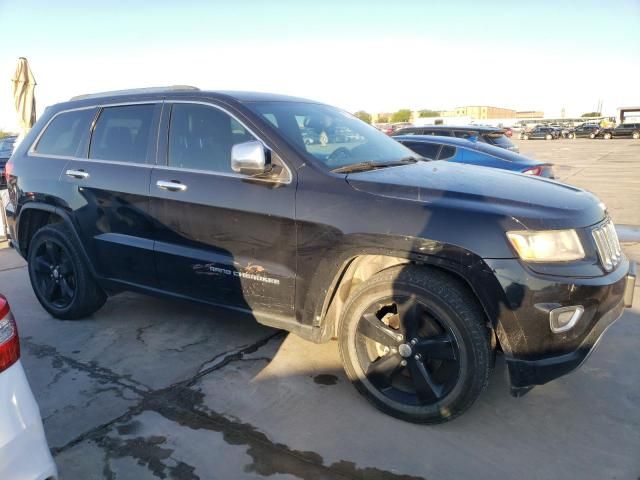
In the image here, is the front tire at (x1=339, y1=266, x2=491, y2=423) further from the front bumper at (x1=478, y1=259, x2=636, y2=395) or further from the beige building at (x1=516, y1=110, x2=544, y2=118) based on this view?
the beige building at (x1=516, y1=110, x2=544, y2=118)

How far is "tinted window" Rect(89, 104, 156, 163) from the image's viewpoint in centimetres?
392

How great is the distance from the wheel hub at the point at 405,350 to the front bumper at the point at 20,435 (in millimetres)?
1794

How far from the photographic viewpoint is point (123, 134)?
4.07 meters

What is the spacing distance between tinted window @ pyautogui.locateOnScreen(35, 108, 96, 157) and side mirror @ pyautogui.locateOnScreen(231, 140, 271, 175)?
1819 millimetres

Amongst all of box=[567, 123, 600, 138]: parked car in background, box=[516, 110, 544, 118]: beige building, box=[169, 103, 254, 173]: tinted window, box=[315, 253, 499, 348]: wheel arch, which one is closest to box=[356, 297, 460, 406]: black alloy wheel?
box=[315, 253, 499, 348]: wheel arch

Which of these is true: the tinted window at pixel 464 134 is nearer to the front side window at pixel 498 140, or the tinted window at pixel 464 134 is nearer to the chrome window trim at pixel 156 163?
the front side window at pixel 498 140

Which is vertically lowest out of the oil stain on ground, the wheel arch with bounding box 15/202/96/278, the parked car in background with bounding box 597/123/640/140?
the oil stain on ground

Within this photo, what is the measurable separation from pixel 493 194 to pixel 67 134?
3.54 metres

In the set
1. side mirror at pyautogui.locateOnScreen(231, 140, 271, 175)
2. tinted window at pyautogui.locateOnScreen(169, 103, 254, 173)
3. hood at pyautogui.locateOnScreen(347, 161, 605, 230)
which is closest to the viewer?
hood at pyautogui.locateOnScreen(347, 161, 605, 230)

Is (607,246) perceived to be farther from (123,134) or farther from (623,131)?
(623,131)

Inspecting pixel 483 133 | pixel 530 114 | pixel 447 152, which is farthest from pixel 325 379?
pixel 530 114

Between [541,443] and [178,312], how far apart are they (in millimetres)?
3170

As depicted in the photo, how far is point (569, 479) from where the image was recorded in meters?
2.55

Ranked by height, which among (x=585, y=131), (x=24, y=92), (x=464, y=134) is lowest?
(x=464, y=134)
